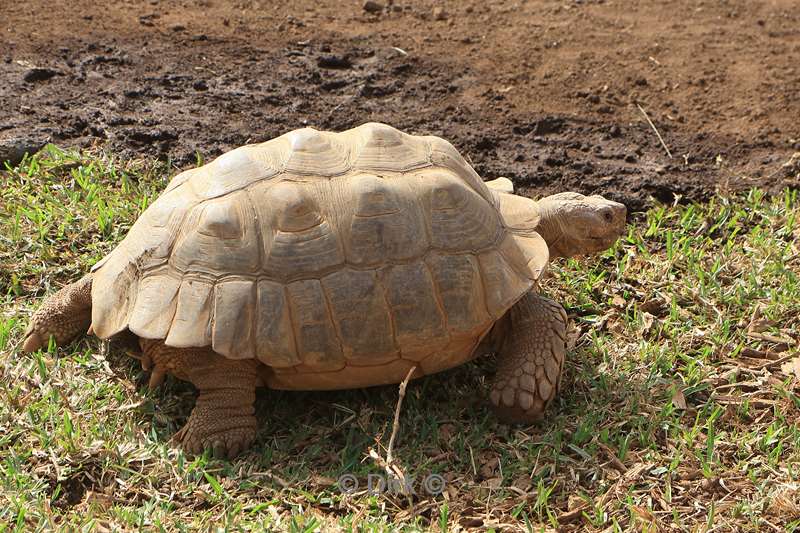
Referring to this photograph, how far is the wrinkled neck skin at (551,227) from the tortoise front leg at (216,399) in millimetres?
1514

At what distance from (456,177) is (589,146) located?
88.4 inches

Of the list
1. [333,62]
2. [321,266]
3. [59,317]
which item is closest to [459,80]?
[333,62]

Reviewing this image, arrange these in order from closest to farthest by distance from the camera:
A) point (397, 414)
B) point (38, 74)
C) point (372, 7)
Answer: point (397, 414)
point (38, 74)
point (372, 7)

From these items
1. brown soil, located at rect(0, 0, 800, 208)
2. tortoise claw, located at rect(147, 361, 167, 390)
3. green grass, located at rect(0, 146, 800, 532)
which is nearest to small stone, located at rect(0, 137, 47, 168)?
brown soil, located at rect(0, 0, 800, 208)

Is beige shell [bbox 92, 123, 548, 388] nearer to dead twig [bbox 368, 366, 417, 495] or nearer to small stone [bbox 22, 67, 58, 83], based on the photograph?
dead twig [bbox 368, 366, 417, 495]

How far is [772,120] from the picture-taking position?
598 centimetres

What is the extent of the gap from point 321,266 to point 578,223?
1.40m

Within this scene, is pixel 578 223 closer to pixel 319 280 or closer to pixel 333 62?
pixel 319 280

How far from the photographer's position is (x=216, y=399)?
3.48 metres

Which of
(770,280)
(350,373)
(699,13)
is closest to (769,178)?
(770,280)

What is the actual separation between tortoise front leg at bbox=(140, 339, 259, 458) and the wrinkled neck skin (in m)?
1.51

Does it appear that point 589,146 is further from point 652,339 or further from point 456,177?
point 456,177

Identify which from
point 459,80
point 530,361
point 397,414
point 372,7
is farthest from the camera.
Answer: point 372,7

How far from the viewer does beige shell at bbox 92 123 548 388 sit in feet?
11.0
